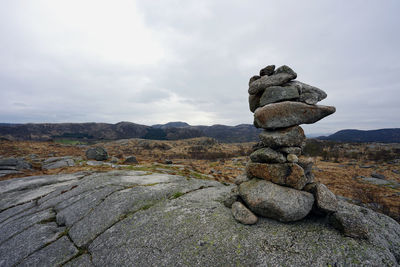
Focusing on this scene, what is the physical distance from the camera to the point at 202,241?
6539mm

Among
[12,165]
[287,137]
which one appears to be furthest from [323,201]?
[12,165]

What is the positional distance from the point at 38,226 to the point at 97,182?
4.63 meters

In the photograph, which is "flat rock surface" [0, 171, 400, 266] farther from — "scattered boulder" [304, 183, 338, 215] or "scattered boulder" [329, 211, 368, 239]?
"scattered boulder" [304, 183, 338, 215]

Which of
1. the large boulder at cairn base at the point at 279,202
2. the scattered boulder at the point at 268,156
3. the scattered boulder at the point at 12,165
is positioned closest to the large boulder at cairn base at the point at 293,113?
the scattered boulder at the point at 268,156

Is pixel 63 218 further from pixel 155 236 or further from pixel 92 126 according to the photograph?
pixel 92 126

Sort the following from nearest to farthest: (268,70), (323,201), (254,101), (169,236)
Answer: (323,201) < (169,236) < (268,70) < (254,101)

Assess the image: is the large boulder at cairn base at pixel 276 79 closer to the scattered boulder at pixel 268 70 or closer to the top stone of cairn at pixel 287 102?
the top stone of cairn at pixel 287 102

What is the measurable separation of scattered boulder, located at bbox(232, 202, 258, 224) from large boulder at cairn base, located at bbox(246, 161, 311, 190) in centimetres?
195

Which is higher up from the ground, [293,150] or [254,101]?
[254,101]

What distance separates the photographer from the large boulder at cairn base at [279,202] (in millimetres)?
6910

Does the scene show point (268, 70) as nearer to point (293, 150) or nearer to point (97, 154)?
point (293, 150)

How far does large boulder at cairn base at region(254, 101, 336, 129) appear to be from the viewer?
314 inches

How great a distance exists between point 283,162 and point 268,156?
2.46 feet

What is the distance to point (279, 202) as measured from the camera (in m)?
7.02
